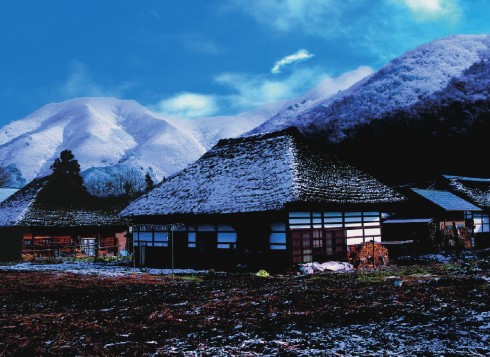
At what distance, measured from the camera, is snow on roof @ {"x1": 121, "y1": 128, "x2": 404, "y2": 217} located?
18.9m

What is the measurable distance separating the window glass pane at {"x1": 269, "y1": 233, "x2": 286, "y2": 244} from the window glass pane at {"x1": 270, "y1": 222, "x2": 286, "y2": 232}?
22cm

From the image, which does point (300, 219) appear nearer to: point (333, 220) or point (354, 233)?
point (333, 220)

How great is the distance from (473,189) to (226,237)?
1102 inches

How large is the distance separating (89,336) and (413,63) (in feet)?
348

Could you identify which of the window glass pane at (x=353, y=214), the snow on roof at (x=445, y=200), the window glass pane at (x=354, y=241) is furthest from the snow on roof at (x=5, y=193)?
the snow on roof at (x=445, y=200)

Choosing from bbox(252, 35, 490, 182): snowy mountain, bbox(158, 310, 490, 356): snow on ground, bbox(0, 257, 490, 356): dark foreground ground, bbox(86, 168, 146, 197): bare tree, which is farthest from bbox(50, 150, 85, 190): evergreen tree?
bbox(158, 310, 490, 356): snow on ground

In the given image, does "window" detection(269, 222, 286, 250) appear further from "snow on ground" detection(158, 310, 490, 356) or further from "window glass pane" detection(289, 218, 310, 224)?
Answer: "snow on ground" detection(158, 310, 490, 356)

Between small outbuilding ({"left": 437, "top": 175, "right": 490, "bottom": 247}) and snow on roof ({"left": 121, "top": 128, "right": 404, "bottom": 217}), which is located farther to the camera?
small outbuilding ({"left": 437, "top": 175, "right": 490, "bottom": 247})

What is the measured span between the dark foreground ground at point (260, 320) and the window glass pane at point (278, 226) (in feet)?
18.9

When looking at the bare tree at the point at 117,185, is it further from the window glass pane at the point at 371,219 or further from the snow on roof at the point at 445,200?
the window glass pane at the point at 371,219

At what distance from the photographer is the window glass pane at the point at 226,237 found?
20236mm

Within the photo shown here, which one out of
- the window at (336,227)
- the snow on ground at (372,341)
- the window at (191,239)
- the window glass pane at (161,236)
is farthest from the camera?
the window glass pane at (161,236)

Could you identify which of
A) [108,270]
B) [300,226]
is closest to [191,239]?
[108,270]

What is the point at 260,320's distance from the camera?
7582 mm
